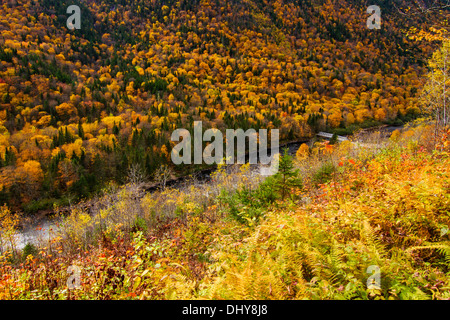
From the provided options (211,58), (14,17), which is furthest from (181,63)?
(14,17)

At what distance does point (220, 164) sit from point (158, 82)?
64570mm

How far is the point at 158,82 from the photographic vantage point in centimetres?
10106

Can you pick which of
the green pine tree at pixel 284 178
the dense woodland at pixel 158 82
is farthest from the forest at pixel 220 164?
the dense woodland at pixel 158 82

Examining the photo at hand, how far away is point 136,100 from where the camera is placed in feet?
285

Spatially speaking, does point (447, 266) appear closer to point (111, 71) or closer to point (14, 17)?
point (111, 71)

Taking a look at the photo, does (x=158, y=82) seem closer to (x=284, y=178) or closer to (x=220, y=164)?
(x=220, y=164)

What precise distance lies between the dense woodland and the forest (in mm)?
696

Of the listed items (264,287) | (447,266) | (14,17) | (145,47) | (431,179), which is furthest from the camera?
(145,47)

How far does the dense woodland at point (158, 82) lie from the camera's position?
162ft

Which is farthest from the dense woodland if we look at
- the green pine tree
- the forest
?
the green pine tree

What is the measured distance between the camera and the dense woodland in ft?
162

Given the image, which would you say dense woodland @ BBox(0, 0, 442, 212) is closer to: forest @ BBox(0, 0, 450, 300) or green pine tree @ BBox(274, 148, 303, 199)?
forest @ BBox(0, 0, 450, 300)

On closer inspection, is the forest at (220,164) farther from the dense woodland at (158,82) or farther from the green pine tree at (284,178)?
the dense woodland at (158,82)

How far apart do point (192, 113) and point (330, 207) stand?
7632cm
